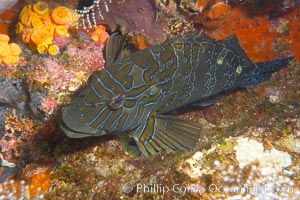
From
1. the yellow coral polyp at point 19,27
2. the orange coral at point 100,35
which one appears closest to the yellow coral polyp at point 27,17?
the yellow coral polyp at point 19,27

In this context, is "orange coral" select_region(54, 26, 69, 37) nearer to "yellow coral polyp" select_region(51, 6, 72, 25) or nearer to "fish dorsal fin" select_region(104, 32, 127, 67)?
"yellow coral polyp" select_region(51, 6, 72, 25)

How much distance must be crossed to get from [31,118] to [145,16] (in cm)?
269

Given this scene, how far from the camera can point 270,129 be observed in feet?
12.6

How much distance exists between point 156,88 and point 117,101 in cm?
71

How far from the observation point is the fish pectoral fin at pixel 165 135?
14.0 ft

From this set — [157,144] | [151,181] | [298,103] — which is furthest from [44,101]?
[298,103]

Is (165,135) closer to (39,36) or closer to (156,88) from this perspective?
(156,88)

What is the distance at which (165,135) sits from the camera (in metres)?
4.40

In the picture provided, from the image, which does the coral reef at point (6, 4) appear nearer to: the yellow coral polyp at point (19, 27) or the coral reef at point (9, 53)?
the yellow coral polyp at point (19, 27)

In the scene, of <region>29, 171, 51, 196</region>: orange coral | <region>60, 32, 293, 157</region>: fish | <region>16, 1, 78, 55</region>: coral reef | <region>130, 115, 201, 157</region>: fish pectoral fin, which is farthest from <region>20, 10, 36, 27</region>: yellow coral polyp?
<region>130, 115, 201, 157</region>: fish pectoral fin

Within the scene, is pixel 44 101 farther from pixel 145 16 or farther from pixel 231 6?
pixel 231 6

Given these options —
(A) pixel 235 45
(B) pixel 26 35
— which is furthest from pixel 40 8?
(A) pixel 235 45

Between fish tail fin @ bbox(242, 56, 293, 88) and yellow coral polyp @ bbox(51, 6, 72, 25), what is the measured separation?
335 centimetres

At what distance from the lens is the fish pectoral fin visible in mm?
4265
